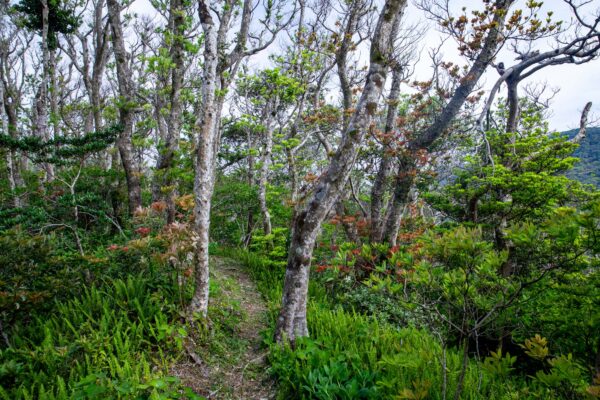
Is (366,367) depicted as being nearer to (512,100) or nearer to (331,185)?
(331,185)

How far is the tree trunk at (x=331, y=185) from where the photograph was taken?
378 cm

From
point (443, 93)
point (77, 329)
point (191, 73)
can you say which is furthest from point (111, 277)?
point (191, 73)

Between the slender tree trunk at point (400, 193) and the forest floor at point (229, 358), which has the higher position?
the slender tree trunk at point (400, 193)

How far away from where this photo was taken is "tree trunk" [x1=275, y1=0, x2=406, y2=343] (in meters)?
3.78

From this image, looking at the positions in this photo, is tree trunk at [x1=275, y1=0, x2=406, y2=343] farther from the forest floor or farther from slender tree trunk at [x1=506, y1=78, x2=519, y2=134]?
slender tree trunk at [x1=506, y1=78, x2=519, y2=134]

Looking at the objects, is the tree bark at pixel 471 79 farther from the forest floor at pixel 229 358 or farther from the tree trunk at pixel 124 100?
the tree trunk at pixel 124 100

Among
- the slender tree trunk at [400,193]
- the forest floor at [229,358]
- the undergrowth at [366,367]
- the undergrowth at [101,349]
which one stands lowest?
the forest floor at [229,358]

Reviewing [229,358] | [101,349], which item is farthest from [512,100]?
[101,349]

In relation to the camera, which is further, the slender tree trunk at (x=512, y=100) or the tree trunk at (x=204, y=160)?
the slender tree trunk at (x=512, y=100)

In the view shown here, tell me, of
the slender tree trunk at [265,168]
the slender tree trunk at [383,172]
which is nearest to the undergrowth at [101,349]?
the slender tree trunk at [265,168]

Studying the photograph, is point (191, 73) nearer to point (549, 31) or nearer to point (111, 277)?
point (111, 277)

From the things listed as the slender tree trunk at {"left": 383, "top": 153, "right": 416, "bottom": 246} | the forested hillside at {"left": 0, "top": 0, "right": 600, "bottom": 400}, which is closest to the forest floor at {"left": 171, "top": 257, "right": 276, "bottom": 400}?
the forested hillside at {"left": 0, "top": 0, "right": 600, "bottom": 400}

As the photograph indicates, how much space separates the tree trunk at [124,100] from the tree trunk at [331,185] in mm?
5592

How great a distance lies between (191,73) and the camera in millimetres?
14523
